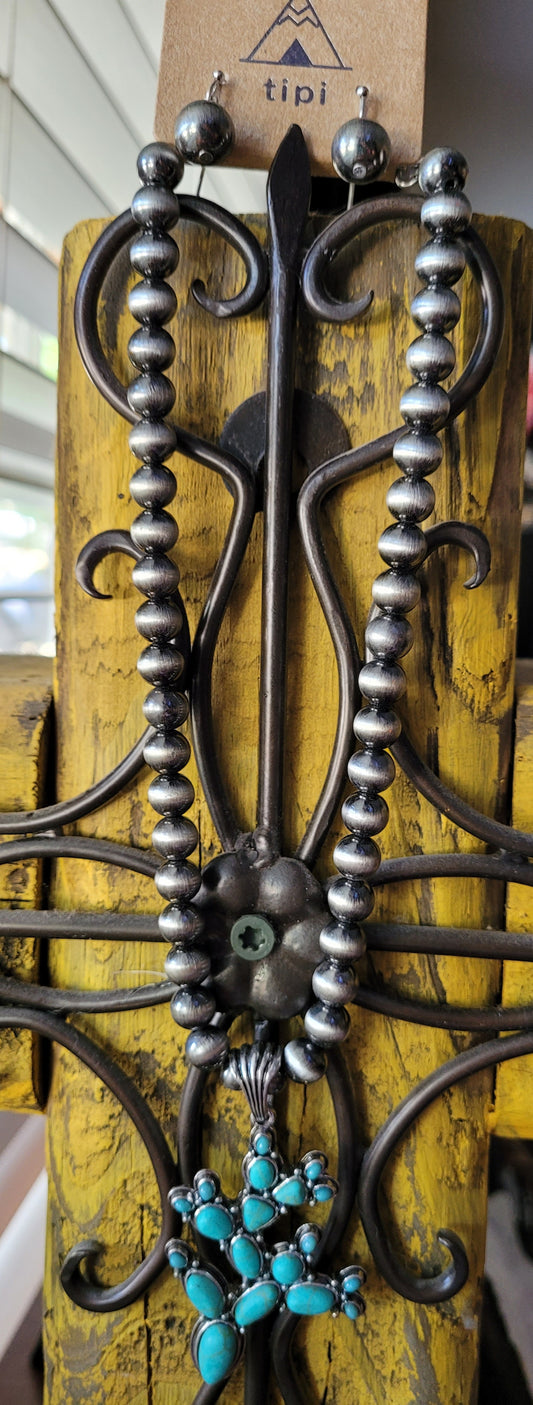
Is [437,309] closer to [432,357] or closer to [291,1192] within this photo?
[432,357]

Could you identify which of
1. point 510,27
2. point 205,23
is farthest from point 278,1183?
point 510,27

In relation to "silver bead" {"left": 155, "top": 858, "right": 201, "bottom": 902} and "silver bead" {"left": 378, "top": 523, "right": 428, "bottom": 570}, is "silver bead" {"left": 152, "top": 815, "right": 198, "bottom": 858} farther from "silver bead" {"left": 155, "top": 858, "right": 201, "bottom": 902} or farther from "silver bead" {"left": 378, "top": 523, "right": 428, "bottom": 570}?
"silver bead" {"left": 378, "top": 523, "right": 428, "bottom": 570}

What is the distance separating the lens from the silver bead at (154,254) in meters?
0.37

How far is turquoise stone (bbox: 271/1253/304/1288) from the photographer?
16.0 inches

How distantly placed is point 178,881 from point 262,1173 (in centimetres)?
14

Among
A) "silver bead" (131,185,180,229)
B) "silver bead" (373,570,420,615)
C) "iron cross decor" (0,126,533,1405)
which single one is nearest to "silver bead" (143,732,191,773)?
"iron cross decor" (0,126,533,1405)

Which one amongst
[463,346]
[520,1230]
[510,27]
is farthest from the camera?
[520,1230]

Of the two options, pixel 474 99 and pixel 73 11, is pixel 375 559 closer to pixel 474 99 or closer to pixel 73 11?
pixel 474 99

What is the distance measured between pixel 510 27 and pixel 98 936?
64 centimetres

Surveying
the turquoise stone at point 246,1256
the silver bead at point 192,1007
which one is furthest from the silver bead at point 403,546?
the turquoise stone at point 246,1256

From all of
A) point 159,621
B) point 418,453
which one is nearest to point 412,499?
point 418,453

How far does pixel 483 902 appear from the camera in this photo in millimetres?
431

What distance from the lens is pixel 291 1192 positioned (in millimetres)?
402

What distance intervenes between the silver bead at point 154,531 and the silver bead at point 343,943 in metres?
0.18
